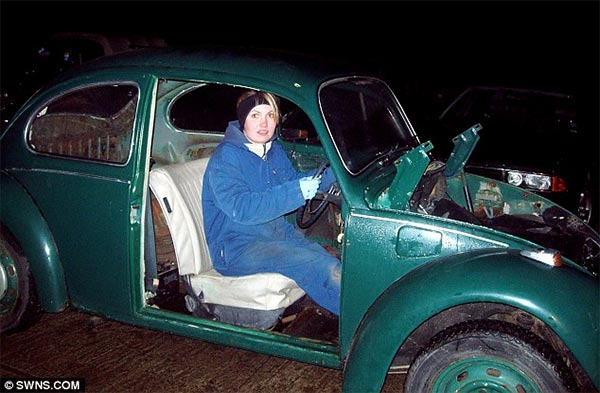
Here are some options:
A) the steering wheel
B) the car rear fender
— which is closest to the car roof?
the steering wheel

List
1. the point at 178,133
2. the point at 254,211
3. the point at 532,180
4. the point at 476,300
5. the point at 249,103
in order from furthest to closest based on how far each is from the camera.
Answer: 1. the point at 532,180
2. the point at 178,133
3. the point at 249,103
4. the point at 254,211
5. the point at 476,300

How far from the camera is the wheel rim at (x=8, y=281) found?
130 inches

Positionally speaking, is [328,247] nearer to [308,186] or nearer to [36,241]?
[308,186]

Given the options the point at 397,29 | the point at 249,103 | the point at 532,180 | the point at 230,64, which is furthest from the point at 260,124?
the point at 397,29

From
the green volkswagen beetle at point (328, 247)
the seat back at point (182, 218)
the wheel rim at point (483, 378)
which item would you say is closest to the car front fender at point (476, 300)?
the green volkswagen beetle at point (328, 247)

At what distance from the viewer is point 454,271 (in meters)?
2.38

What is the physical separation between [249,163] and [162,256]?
0.93m

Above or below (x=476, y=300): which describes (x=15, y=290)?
below

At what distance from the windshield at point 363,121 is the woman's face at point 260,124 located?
36 centimetres

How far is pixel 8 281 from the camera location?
3352 mm

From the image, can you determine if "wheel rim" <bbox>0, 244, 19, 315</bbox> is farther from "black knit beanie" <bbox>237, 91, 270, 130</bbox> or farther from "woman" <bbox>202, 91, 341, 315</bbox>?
"black knit beanie" <bbox>237, 91, 270, 130</bbox>

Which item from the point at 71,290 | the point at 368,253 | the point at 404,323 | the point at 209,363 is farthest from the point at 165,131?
the point at 404,323

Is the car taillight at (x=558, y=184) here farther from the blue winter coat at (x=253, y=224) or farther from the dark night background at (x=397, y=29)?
the dark night background at (x=397, y=29)

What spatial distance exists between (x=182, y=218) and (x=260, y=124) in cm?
76
